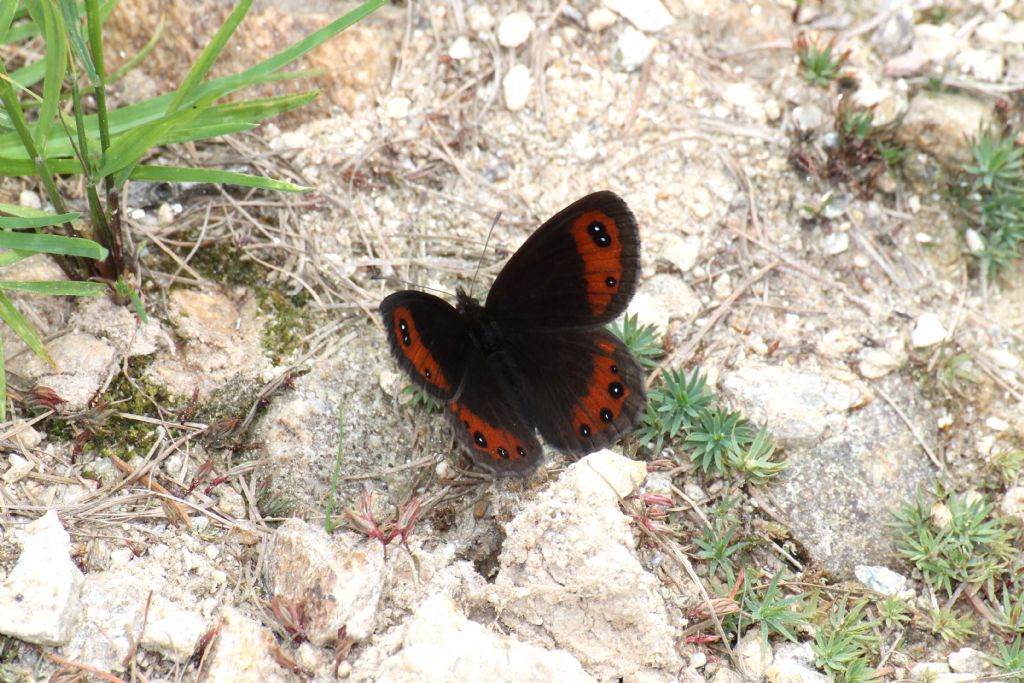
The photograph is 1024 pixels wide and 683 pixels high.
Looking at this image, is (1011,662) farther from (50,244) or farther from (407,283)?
(50,244)

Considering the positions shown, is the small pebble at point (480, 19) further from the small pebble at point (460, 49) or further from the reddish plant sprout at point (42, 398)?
the reddish plant sprout at point (42, 398)

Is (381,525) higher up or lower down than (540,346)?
lower down

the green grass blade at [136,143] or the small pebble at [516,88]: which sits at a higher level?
the green grass blade at [136,143]

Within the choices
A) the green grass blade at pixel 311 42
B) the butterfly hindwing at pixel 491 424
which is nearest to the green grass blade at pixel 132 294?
the green grass blade at pixel 311 42

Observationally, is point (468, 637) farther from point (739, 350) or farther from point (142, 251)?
point (142, 251)

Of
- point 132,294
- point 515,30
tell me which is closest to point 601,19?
point 515,30

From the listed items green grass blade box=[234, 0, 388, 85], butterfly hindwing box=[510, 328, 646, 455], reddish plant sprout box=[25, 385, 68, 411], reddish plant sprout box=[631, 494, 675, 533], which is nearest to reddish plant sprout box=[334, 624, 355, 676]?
butterfly hindwing box=[510, 328, 646, 455]

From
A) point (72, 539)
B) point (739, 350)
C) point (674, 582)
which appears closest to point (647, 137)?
point (739, 350)
